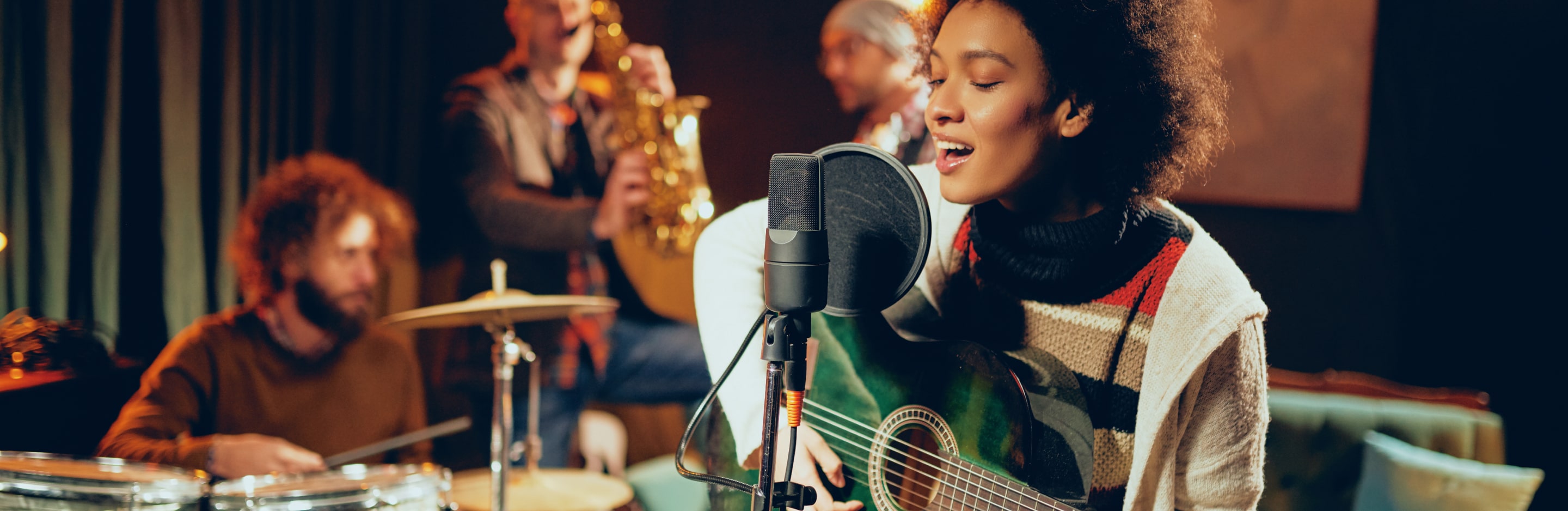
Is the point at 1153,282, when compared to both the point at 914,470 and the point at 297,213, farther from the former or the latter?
the point at 297,213

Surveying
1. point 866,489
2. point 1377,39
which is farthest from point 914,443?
point 1377,39

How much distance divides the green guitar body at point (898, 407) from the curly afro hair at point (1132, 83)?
1.16 ft

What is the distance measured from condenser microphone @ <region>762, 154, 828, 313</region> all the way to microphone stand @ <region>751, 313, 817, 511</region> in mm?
27

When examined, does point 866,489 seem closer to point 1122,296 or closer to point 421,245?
point 1122,296

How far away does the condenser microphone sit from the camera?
3.51 ft

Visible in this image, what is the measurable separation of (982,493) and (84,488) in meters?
1.81

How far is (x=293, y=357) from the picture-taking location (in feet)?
9.25

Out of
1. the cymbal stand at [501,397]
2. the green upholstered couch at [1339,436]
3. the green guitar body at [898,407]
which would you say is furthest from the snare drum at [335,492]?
the green upholstered couch at [1339,436]

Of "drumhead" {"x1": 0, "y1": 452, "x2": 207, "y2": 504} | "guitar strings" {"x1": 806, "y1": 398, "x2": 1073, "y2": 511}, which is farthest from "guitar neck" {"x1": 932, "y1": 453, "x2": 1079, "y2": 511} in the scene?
"drumhead" {"x1": 0, "y1": 452, "x2": 207, "y2": 504}

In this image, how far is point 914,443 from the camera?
1.47m

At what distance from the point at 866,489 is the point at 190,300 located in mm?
2419

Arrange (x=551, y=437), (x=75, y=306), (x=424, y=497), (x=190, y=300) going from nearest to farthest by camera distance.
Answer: (x=424, y=497), (x=75, y=306), (x=190, y=300), (x=551, y=437)

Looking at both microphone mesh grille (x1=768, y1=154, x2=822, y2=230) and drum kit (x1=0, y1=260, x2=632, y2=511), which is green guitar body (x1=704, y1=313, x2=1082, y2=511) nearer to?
microphone mesh grille (x1=768, y1=154, x2=822, y2=230)

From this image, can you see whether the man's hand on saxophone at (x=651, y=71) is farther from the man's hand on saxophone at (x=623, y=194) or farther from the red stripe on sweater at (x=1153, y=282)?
the red stripe on sweater at (x=1153, y=282)
